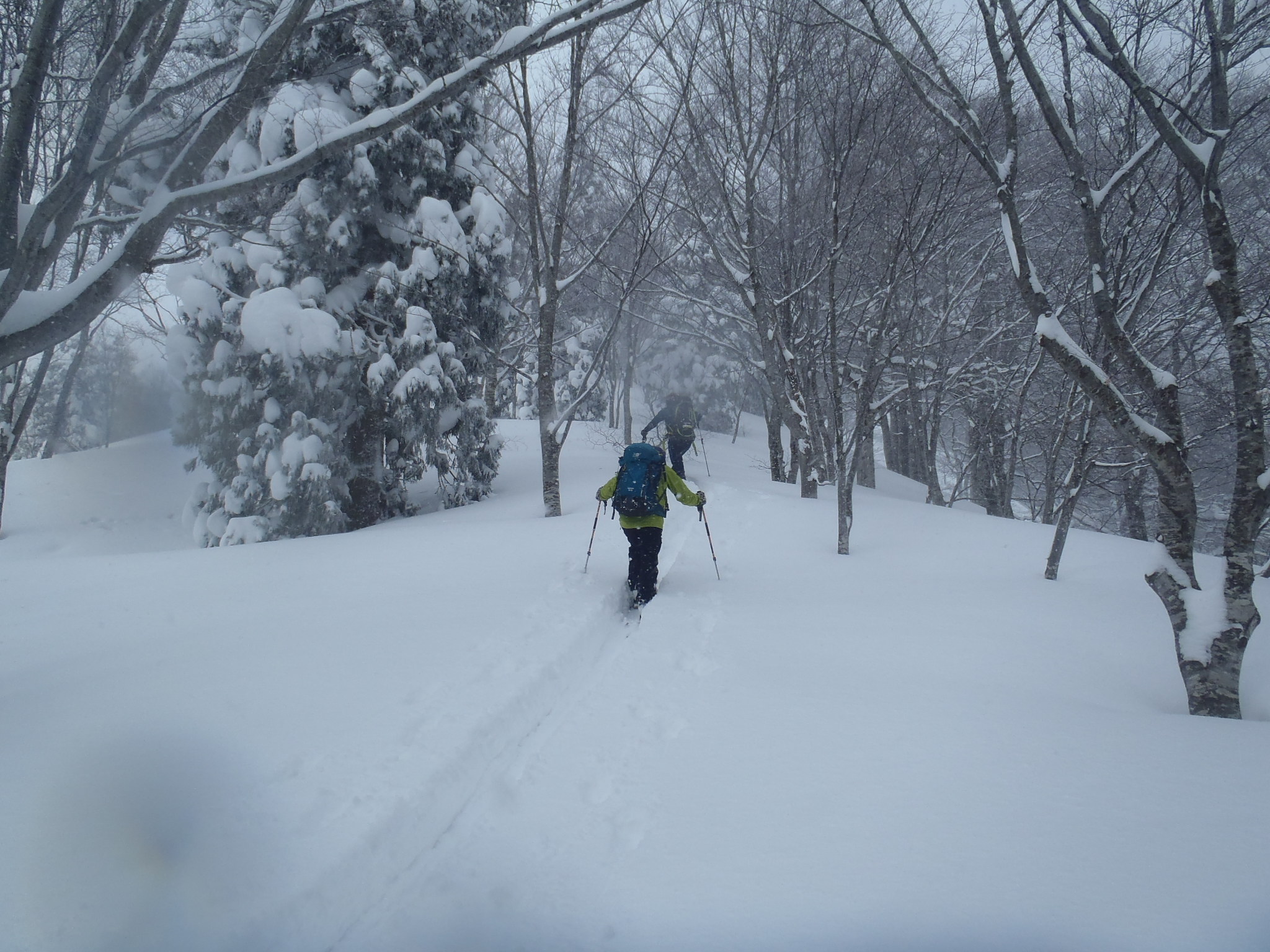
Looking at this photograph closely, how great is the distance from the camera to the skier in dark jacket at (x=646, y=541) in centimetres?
634

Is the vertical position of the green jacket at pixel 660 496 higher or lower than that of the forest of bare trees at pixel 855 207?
lower

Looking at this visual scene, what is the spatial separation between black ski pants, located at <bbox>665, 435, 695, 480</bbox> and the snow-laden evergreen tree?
4.00 metres

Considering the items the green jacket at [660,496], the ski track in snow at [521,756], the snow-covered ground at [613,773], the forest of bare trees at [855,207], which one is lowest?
the ski track in snow at [521,756]

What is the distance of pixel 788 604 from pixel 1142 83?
14.2ft

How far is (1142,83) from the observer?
3807 millimetres

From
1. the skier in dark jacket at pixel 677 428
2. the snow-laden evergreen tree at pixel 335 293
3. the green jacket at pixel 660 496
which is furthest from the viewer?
the skier in dark jacket at pixel 677 428

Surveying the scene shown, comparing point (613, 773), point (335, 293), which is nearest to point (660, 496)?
point (613, 773)

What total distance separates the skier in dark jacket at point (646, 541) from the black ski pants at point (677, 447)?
6024 mm

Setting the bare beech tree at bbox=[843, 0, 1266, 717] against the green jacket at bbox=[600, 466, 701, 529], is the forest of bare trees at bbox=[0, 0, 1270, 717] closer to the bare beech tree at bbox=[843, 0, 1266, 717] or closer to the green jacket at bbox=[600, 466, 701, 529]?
the bare beech tree at bbox=[843, 0, 1266, 717]

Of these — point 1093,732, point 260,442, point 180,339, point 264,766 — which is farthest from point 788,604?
point 180,339

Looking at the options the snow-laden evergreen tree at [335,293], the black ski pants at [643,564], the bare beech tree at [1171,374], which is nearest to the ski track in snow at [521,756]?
the black ski pants at [643,564]

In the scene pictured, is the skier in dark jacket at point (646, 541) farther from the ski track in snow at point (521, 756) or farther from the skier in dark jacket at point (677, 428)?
the skier in dark jacket at point (677, 428)

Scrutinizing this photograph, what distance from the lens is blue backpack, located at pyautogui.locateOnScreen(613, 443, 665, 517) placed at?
6332 millimetres

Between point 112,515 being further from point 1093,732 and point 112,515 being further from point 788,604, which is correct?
point 1093,732
